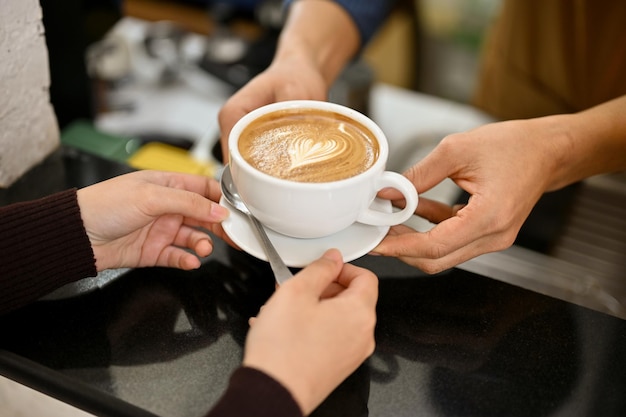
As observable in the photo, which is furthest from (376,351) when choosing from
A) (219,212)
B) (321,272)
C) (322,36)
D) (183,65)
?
(183,65)

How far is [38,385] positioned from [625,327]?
67 cm

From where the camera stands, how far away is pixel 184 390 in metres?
0.64

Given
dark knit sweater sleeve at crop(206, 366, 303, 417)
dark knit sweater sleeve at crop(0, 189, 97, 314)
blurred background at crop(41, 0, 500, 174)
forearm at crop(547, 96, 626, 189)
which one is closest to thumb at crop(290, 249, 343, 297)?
dark knit sweater sleeve at crop(206, 366, 303, 417)

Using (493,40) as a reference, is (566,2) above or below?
above

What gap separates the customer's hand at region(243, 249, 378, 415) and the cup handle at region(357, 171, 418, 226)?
0.08 meters

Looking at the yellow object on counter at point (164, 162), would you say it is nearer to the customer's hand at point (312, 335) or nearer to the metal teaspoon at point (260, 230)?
the metal teaspoon at point (260, 230)

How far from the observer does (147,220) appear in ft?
2.45

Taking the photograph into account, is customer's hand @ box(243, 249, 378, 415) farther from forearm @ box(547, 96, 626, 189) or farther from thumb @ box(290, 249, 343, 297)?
forearm @ box(547, 96, 626, 189)

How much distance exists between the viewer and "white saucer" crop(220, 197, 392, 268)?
710 mm

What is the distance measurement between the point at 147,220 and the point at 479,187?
0.42 meters

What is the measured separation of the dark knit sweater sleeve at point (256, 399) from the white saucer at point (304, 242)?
17 cm

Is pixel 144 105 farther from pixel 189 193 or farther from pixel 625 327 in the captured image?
pixel 625 327

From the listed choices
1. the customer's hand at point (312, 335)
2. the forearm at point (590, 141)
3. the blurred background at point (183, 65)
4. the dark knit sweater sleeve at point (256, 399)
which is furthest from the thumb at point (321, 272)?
the blurred background at point (183, 65)

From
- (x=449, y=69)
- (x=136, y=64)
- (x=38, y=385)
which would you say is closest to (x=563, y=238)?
(x=38, y=385)
